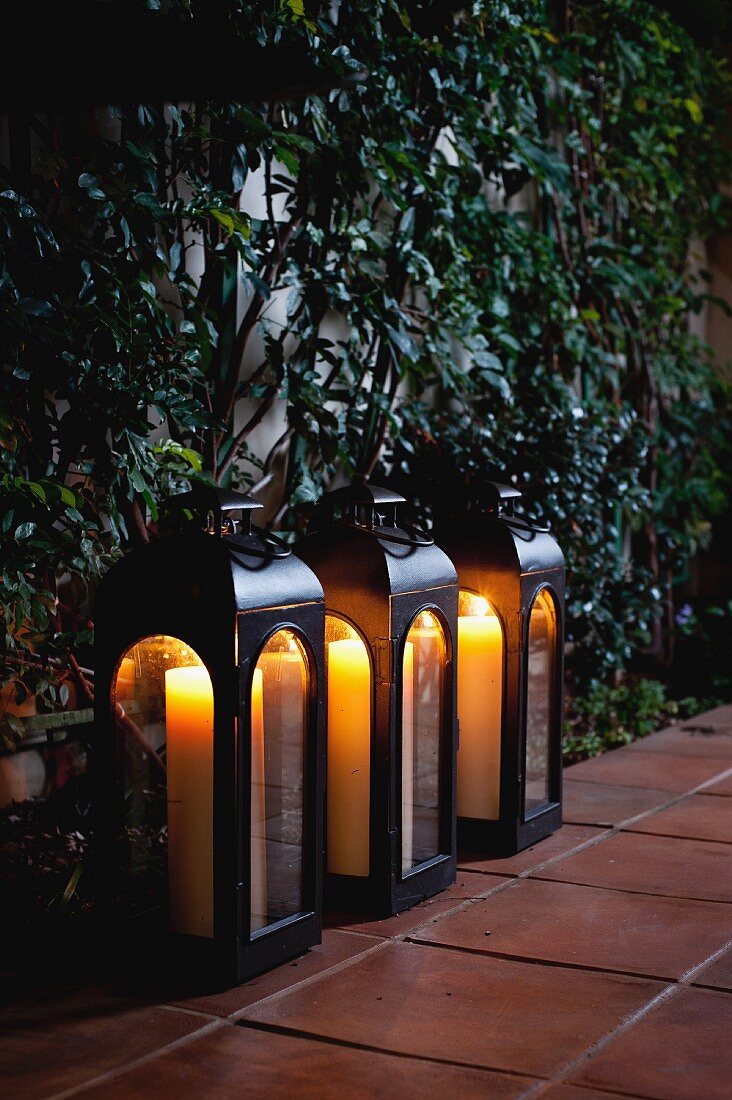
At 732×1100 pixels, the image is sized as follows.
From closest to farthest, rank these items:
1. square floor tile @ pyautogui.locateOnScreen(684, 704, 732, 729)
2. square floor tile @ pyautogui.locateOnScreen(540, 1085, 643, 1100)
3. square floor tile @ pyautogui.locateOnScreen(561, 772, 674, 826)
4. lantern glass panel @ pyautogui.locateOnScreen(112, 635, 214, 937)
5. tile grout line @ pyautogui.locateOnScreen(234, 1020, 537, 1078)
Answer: square floor tile @ pyautogui.locateOnScreen(540, 1085, 643, 1100) < tile grout line @ pyautogui.locateOnScreen(234, 1020, 537, 1078) < lantern glass panel @ pyautogui.locateOnScreen(112, 635, 214, 937) < square floor tile @ pyautogui.locateOnScreen(561, 772, 674, 826) < square floor tile @ pyautogui.locateOnScreen(684, 704, 732, 729)

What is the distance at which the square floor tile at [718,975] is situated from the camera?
9.39 ft

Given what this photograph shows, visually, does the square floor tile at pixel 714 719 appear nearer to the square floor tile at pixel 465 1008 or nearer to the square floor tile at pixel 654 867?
the square floor tile at pixel 654 867

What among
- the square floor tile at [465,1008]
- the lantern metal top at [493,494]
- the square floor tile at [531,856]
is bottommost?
the square floor tile at [465,1008]

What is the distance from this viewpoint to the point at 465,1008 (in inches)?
107

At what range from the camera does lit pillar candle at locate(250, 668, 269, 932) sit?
286 cm

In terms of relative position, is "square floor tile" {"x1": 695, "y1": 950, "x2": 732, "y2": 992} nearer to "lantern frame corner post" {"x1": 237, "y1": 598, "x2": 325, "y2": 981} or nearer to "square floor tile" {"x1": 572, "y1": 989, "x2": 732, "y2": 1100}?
"square floor tile" {"x1": 572, "y1": 989, "x2": 732, "y2": 1100}

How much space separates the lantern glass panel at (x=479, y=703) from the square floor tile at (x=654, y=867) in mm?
327

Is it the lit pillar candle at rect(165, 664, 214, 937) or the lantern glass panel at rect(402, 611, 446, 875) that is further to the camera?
the lantern glass panel at rect(402, 611, 446, 875)

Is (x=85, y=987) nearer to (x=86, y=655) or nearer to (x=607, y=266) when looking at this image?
(x=86, y=655)

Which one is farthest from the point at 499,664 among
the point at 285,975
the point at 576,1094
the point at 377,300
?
the point at 576,1094

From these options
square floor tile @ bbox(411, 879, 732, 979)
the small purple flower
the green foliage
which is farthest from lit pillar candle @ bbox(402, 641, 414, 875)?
the small purple flower

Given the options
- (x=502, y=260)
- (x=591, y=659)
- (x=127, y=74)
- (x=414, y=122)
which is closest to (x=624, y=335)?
(x=502, y=260)

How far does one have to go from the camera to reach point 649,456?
7.25 meters

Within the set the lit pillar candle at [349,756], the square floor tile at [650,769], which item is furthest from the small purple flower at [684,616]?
the lit pillar candle at [349,756]
